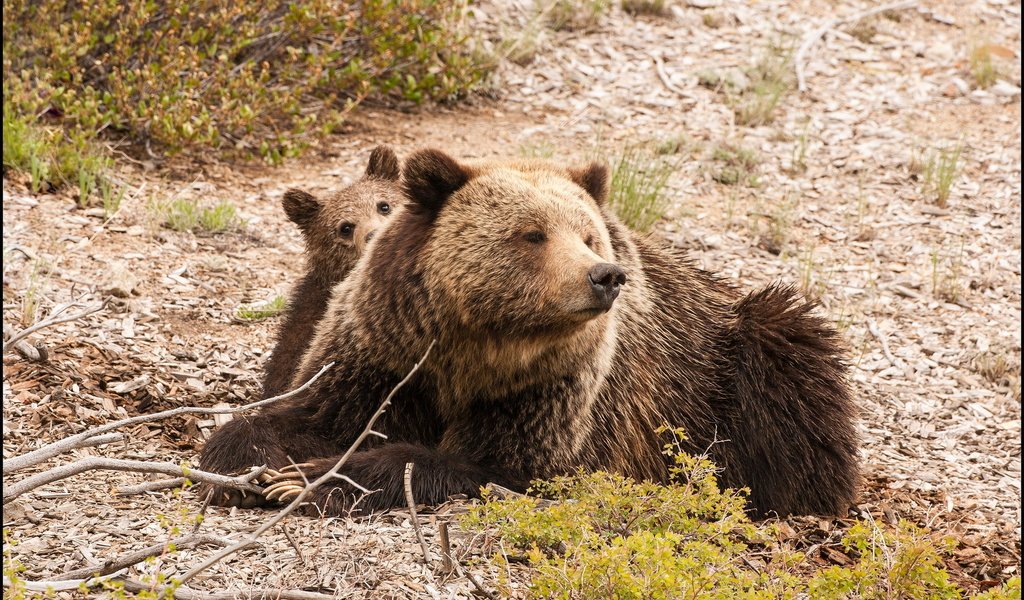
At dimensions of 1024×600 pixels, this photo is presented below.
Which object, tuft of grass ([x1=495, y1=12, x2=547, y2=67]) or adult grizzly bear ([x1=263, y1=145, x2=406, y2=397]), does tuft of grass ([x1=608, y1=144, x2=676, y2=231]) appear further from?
tuft of grass ([x1=495, y1=12, x2=547, y2=67])

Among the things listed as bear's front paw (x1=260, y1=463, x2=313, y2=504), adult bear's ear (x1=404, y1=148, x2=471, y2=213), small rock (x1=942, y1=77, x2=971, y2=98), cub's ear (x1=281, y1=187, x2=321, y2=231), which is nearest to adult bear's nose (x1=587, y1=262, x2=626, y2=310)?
adult bear's ear (x1=404, y1=148, x2=471, y2=213)

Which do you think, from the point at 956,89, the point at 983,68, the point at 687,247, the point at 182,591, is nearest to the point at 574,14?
the point at 956,89

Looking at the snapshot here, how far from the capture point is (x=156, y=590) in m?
2.55

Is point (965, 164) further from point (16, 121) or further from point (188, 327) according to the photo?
point (16, 121)

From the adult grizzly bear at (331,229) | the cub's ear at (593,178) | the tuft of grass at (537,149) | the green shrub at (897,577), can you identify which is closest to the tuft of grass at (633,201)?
the tuft of grass at (537,149)

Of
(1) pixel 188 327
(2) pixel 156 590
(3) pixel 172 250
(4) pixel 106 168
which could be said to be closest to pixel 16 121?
(4) pixel 106 168

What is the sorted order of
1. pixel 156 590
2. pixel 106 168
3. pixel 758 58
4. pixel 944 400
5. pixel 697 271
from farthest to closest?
1. pixel 758 58
2. pixel 106 168
3. pixel 944 400
4. pixel 697 271
5. pixel 156 590

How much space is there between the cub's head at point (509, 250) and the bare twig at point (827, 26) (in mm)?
6174

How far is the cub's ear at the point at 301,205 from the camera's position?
5586mm

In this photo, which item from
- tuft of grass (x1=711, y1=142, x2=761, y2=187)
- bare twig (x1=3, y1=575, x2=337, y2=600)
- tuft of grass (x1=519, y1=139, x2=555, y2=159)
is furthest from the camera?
tuft of grass (x1=711, y1=142, x2=761, y2=187)

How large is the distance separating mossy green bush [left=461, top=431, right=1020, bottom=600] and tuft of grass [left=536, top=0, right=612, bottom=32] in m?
7.01

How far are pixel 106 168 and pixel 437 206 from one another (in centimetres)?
353

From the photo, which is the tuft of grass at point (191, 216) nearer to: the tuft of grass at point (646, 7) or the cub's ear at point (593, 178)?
the cub's ear at point (593, 178)

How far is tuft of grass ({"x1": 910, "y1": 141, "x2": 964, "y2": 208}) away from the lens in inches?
315
